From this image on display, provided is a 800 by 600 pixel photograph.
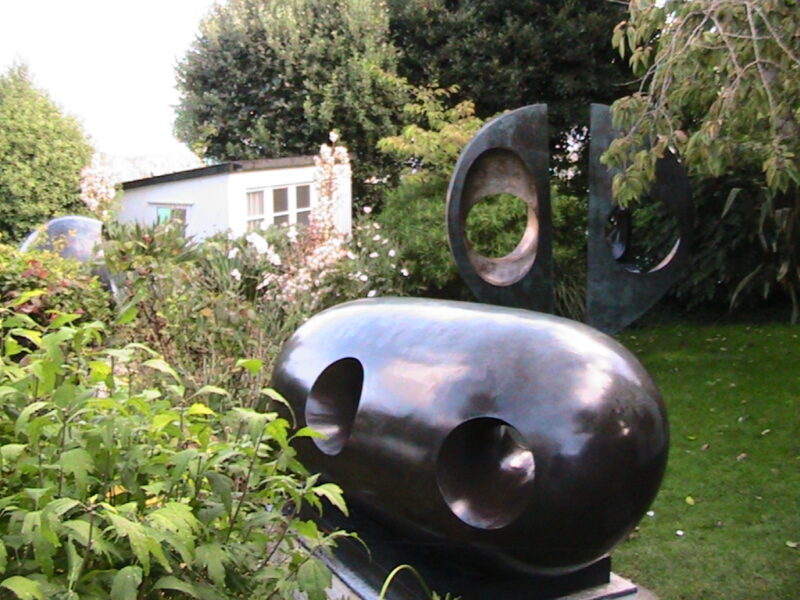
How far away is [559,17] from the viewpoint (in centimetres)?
1424

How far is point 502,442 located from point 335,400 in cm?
95

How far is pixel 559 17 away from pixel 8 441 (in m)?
13.6

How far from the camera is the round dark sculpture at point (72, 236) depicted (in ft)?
32.3

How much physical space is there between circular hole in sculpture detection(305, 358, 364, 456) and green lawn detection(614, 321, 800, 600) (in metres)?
1.83

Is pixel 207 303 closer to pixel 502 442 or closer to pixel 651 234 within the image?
pixel 502 442

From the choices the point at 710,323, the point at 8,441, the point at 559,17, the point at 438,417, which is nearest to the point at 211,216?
the point at 559,17

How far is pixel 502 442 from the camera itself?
4496 millimetres

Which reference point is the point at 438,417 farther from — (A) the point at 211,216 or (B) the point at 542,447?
(A) the point at 211,216

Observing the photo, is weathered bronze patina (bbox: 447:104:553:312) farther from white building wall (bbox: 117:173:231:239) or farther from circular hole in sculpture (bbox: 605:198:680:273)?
white building wall (bbox: 117:173:231:239)

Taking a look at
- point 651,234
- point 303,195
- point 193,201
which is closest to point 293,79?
point 303,195

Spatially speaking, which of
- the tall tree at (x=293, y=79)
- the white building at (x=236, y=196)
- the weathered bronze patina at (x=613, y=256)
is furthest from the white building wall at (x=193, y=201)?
the weathered bronze patina at (x=613, y=256)

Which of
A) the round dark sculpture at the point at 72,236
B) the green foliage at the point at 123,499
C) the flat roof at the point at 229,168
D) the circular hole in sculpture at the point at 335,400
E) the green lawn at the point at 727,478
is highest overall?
the flat roof at the point at 229,168

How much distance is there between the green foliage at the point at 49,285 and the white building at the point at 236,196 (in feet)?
15.4

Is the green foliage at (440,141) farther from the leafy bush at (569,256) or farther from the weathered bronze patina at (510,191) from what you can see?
the weathered bronze patina at (510,191)
